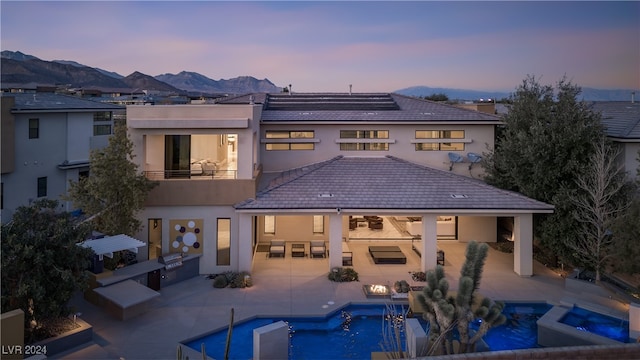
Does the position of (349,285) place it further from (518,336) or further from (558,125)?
(558,125)

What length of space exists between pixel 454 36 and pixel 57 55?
4667cm

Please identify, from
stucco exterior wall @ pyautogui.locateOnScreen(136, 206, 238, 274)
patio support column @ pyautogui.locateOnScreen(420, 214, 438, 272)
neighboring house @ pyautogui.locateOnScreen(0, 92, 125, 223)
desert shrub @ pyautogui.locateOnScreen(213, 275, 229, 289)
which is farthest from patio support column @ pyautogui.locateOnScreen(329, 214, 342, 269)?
neighboring house @ pyautogui.locateOnScreen(0, 92, 125, 223)

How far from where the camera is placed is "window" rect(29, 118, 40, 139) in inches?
Result: 1119

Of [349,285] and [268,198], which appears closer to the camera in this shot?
[349,285]

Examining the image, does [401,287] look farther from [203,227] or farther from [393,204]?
[203,227]

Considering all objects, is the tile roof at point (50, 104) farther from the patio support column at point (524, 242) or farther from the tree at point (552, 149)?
the patio support column at point (524, 242)

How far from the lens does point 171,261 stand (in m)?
18.8

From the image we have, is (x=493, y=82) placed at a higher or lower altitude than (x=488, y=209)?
higher

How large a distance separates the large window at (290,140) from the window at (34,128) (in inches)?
603

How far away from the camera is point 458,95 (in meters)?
91.9

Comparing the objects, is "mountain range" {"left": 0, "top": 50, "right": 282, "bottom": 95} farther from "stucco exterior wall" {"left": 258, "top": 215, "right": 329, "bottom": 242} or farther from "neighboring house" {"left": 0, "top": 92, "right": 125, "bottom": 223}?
"stucco exterior wall" {"left": 258, "top": 215, "right": 329, "bottom": 242}

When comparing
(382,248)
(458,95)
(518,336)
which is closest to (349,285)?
(382,248)

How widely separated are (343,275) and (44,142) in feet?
73.6

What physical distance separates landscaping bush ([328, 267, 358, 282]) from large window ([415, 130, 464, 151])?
9571mm
